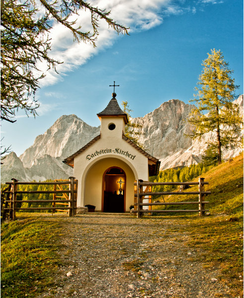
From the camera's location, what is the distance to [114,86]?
57.8ft

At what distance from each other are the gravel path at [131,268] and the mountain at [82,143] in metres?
62.2

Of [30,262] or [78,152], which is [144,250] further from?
[78,152]

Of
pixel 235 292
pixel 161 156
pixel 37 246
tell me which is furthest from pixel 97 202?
pixel 161 156

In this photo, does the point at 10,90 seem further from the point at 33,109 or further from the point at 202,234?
the point at 202,234

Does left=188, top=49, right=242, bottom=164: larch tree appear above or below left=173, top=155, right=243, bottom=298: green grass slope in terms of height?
above

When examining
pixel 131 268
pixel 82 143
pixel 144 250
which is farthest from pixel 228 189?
pixel 82 143

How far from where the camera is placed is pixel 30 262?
5.63 meters

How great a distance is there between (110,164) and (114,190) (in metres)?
2.68

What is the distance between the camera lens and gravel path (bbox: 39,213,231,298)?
445cm

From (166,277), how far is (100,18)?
5810mm

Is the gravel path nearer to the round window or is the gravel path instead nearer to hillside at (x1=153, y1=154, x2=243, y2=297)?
hillside at (x1=153, y1=154, x2=243, y2=297)

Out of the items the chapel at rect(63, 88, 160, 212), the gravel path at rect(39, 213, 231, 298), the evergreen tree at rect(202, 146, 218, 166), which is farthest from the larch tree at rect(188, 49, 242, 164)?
the gravel path at rect(39, 213, 231, 298)

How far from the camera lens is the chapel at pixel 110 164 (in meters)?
14.3

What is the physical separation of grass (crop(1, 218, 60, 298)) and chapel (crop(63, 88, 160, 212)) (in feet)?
20.3
